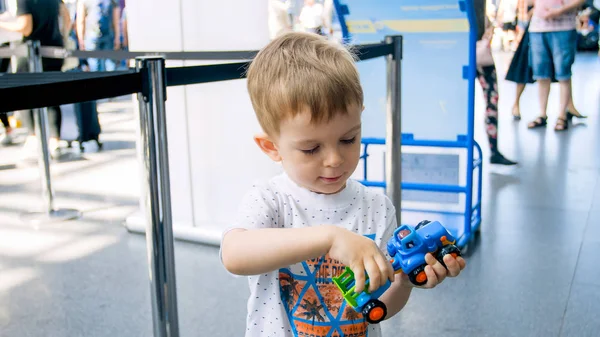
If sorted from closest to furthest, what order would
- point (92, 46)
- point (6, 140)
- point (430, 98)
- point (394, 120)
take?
1. point (394, 120)
2. point (430, 98)
3. point (6, 140)
4. point (92, 46)

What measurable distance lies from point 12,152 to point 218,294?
4.54 metres

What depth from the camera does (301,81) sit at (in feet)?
3.81

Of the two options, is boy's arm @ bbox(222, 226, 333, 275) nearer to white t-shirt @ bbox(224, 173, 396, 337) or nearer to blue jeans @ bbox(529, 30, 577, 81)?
white t-shirt @ bbox(224, 173, 396, 337)

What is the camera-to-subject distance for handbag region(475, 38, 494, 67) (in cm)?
A: 488

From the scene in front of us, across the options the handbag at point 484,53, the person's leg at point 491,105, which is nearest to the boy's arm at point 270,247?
the handbag at point 484,53

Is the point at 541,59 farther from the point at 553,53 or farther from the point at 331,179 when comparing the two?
the point at 331,179

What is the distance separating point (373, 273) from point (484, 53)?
4.28 m

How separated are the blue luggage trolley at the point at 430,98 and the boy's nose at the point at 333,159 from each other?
8.12 ft

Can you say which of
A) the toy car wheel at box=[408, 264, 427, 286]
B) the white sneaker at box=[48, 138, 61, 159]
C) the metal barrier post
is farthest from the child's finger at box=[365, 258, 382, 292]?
the white sneaker at box=[48, 138, 61, 159]

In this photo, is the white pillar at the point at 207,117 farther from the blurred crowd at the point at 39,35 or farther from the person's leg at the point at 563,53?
the person's leg at the point at 563,53

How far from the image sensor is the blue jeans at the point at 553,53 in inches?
274

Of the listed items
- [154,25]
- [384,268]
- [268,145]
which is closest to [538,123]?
[154,25]

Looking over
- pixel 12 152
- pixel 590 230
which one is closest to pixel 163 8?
pixel 590 230

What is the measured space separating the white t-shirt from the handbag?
3882mm
